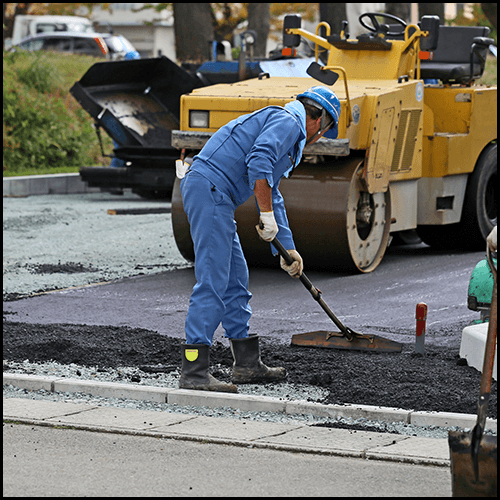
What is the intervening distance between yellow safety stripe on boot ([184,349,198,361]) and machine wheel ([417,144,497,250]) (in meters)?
5.89

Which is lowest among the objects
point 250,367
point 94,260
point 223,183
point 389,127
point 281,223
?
point 94,260

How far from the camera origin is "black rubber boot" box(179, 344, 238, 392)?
5744 mm

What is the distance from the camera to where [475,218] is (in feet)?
36.2

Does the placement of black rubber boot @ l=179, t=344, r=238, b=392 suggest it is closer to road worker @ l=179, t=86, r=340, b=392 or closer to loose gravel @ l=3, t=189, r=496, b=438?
road worker @ l=179, t=86, r=340, b=392

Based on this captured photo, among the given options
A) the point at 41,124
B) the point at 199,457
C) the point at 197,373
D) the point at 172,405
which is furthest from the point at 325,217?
the point at 41,124

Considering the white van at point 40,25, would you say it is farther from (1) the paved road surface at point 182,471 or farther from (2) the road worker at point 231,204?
(1) the paved road surface at point 182,471

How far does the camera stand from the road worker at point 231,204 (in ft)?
18.9

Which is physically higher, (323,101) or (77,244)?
(323,101)

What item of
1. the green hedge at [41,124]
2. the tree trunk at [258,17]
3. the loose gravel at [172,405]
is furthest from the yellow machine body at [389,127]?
the tree trunk at [258,17]

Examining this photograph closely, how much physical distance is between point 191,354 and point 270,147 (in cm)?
120

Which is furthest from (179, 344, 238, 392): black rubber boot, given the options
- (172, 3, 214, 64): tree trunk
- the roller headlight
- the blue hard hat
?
(172, 3, 214, 64): tree trunk

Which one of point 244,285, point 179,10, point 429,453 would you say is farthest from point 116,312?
point 179,10

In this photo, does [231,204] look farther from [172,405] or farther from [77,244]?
A: [77,244]

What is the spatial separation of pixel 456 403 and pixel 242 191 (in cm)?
165
